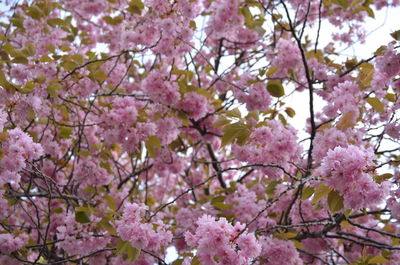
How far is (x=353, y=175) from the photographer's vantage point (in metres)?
1.96

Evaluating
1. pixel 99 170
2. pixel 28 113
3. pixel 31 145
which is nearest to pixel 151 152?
pixel 99 170

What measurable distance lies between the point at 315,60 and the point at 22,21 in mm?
3330

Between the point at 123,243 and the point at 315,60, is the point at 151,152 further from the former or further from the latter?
the point at 315,60

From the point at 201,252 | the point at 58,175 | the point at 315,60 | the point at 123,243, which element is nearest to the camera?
the point at 201,252

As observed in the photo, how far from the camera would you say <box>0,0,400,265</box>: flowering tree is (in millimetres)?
2363

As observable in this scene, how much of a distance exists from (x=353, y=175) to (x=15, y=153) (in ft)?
6.30

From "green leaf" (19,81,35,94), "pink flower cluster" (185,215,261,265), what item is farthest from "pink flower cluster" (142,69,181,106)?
"pink flower cluster" (185,215,261,265)

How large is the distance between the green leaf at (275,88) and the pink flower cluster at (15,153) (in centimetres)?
211

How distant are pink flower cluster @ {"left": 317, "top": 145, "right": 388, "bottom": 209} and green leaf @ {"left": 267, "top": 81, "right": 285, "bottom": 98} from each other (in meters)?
1.73

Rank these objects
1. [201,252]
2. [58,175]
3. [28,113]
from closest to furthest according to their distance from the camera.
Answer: [201,252], [28,113], [58,175]

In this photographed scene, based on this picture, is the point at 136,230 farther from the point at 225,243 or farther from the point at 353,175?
the point at 353,175

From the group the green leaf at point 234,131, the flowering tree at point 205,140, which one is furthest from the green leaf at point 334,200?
the green leaf at point 234,131

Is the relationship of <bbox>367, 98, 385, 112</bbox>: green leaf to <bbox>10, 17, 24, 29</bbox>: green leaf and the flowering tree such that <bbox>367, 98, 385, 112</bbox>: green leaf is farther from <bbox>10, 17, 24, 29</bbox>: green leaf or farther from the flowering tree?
<bbox>10, 17, 24, 29</bbox>: green leaf

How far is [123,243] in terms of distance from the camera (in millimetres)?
2500
